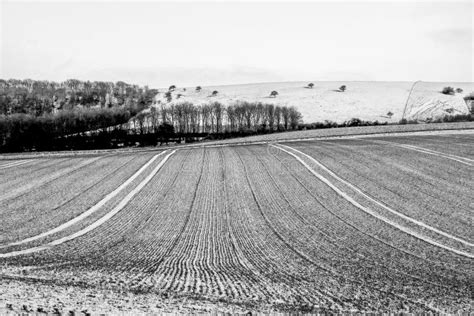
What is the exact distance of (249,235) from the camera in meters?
15.0

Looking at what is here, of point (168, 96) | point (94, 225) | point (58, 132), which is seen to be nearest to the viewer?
point (94, 225)

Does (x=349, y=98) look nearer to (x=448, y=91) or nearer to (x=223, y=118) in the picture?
(x=448, y=91)

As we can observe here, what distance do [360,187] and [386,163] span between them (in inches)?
293

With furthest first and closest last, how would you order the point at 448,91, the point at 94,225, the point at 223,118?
the point at 448,91, the point at 223,118, the point at 94,225

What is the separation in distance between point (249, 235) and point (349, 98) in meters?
94.6

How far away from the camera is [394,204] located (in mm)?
19188

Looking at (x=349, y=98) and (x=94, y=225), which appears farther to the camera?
(x=349, y=98)

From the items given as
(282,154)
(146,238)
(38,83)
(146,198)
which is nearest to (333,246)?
(146,238)

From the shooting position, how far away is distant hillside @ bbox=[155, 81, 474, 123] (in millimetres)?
88188

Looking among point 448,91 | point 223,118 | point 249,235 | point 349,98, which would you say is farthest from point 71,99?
point 249,235

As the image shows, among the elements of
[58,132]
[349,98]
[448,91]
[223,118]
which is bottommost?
[58,132]

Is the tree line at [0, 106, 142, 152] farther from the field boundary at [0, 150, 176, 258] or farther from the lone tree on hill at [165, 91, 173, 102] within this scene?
the field boundary at [0, 150, 176, 258]

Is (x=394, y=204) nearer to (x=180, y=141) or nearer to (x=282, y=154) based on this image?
(x=282, y=154)

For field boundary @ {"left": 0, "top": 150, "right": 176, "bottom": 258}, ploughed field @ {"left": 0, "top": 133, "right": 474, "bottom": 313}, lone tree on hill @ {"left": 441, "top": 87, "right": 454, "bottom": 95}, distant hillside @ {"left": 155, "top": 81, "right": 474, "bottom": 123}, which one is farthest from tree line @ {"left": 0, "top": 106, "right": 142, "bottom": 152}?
lone tree on hill @ {"left": 441, "top": 87, "right": 454, "bottom": 95}
